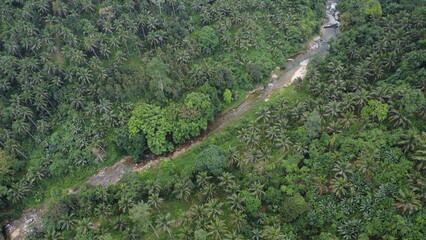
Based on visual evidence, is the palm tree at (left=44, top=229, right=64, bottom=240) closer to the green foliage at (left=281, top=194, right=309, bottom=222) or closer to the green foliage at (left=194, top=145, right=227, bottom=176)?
the green foliage at (left=194, top=145, right=227, bottom=176)

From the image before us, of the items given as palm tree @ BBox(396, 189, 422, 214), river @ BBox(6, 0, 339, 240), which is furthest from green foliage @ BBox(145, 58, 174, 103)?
palm tree @ BBox(396, 189, 422, 214)

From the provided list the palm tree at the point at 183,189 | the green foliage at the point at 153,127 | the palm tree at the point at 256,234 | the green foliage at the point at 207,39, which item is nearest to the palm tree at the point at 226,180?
the palm tree at the point at 183,189

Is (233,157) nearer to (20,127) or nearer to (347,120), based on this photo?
(347,120)

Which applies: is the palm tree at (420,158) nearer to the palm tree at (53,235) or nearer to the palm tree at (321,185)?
the palm tree at (321,185)

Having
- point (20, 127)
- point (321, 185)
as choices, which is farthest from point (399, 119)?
point (20, 127)

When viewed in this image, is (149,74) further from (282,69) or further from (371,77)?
(371,77)
